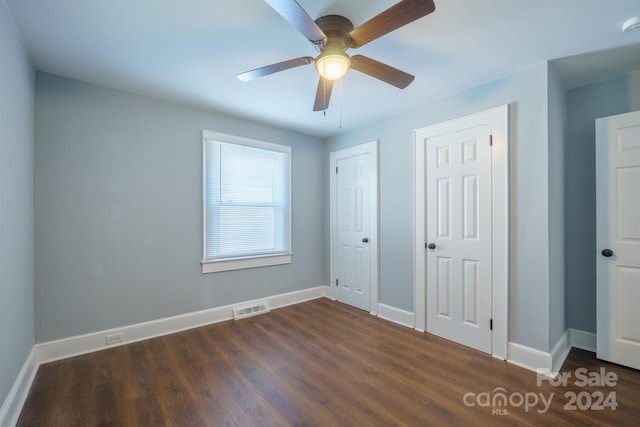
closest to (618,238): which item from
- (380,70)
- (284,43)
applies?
(380,70)

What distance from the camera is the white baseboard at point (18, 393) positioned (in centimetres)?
155

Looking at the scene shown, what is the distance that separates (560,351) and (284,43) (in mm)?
3399

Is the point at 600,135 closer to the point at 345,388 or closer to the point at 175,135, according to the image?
the point at 345,388

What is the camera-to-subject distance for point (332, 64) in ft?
5.50

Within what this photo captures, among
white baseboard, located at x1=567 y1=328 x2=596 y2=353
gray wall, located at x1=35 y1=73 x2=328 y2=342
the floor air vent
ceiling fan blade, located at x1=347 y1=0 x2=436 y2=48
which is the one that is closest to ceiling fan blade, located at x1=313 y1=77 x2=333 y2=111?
ceiling fan blade, located at x1=347 y1=0 x2=436 y2=48

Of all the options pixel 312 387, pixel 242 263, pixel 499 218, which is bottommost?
pixel 312 387

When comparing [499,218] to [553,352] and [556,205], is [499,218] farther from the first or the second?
[553,352]

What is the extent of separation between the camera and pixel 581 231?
2562mm

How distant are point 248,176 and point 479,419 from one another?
3177 mm

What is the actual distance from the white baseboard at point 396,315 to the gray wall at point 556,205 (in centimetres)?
123

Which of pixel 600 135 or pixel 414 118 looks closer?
pixel 600 135

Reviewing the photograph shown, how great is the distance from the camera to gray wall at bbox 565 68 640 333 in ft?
8.18

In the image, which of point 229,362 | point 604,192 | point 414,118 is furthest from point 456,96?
point 229,362

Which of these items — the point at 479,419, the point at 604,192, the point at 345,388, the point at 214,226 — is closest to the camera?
the point at 479,419
